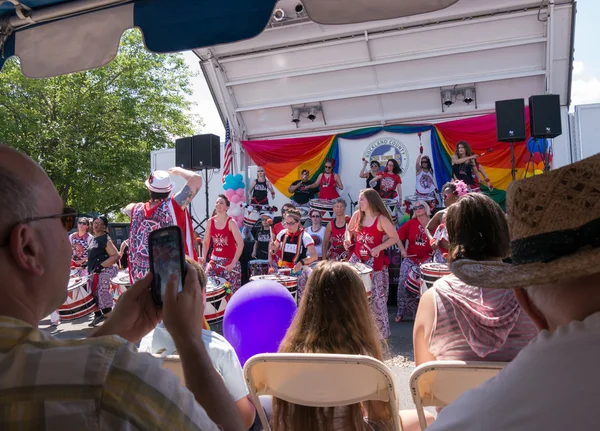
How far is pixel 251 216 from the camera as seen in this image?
33.1 ft

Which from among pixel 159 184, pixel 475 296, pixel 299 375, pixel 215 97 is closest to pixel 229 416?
pixel 299 375

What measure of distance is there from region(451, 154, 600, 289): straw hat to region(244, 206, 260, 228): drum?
912 centimetres

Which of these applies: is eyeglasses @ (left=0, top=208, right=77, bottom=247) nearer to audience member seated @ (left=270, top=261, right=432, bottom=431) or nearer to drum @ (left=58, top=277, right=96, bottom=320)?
audience member seated @ (left=270, top=261, right=432, bottom=431)

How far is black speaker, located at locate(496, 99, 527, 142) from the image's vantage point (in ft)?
24.6

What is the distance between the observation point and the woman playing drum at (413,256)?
6.40m

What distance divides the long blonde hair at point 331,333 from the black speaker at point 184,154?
807 cm

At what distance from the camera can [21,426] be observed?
0.74 m

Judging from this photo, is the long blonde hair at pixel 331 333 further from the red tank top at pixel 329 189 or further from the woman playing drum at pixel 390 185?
the red tank top at pixel 329 189

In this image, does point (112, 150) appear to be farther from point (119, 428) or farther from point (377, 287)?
point (119, 428)

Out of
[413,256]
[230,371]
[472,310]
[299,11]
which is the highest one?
[299,11]

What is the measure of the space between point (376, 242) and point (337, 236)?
1360 millimetres

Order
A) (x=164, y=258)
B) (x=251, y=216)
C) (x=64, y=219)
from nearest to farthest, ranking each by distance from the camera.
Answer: (x=64, y=219) → (x=164, y=258) → (x=251, y=216)

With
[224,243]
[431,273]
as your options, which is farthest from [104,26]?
[224,243]

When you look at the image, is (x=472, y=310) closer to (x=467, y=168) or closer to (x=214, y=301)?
(x=214, y=301)
